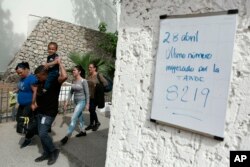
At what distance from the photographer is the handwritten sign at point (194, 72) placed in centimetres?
230

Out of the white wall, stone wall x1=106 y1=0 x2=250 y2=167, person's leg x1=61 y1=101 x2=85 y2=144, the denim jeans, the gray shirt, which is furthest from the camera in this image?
the white wall

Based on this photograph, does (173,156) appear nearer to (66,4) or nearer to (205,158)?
(205,158)

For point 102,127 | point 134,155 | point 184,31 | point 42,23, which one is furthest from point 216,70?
point 42,23

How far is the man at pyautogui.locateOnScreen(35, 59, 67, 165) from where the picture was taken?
470cm

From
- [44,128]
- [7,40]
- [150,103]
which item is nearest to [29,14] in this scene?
[7,40]

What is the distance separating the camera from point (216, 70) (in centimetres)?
234

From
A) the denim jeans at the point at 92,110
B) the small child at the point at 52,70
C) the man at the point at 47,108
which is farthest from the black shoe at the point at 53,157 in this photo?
the denim jeans at the point at 92,110

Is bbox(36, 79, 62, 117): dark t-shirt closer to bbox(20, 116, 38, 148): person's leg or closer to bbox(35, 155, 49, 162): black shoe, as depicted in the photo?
bbox(20, 116, 38, 148): person's leg

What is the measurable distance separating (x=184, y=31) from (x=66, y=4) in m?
13.5

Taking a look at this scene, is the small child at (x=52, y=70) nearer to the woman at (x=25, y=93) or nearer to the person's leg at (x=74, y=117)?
the woman at (x=25, y=93)

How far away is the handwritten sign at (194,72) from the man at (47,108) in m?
2.38

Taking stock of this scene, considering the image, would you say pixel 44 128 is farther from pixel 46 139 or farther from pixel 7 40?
pixel 7 40

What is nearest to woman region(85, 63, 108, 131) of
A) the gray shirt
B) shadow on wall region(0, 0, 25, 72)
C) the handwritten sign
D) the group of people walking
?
the group of people walking

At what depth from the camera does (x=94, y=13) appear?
16.6 m
